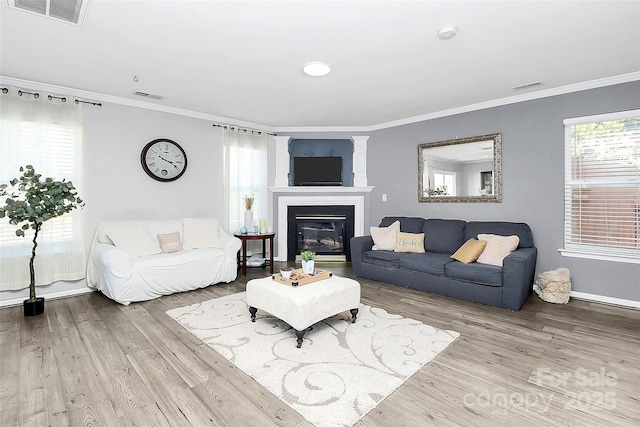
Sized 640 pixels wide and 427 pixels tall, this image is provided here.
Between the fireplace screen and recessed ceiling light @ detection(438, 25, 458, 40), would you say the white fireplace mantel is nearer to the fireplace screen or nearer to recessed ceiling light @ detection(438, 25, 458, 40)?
the fireplace screen

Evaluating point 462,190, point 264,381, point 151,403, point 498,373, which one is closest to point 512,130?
point 462,190

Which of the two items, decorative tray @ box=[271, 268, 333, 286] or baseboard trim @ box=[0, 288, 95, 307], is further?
baseboard trim @ box=[0, 288, 95, 307]

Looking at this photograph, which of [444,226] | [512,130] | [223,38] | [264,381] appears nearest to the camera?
[264,381]

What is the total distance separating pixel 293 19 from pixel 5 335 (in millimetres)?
3562

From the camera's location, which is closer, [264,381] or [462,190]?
[264,381]

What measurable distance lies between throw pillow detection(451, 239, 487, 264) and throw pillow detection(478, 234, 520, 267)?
0.05 m

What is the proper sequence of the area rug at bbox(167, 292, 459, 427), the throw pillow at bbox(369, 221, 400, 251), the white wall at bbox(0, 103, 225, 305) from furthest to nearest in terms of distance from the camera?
the throw pillow at bbox(369, 221, 400, 251), the white wall at bbox(0, 103, 225, 305), the area rug at bbox(167, 292, 459, 427)

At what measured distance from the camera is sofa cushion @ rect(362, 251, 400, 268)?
4258 mm

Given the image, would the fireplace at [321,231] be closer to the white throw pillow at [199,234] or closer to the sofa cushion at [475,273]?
the white throw pillow at [199,234]

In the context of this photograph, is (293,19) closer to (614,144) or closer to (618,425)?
(618,425)

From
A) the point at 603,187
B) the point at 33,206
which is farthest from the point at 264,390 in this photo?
the point at 603,187

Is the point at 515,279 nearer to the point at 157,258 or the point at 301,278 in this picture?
the point at 301,278

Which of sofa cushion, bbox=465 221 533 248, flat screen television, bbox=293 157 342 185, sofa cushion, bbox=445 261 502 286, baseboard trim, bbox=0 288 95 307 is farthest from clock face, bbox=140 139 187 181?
sofa cushion, bbox=465 221 533 248

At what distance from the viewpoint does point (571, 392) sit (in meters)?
1.91
